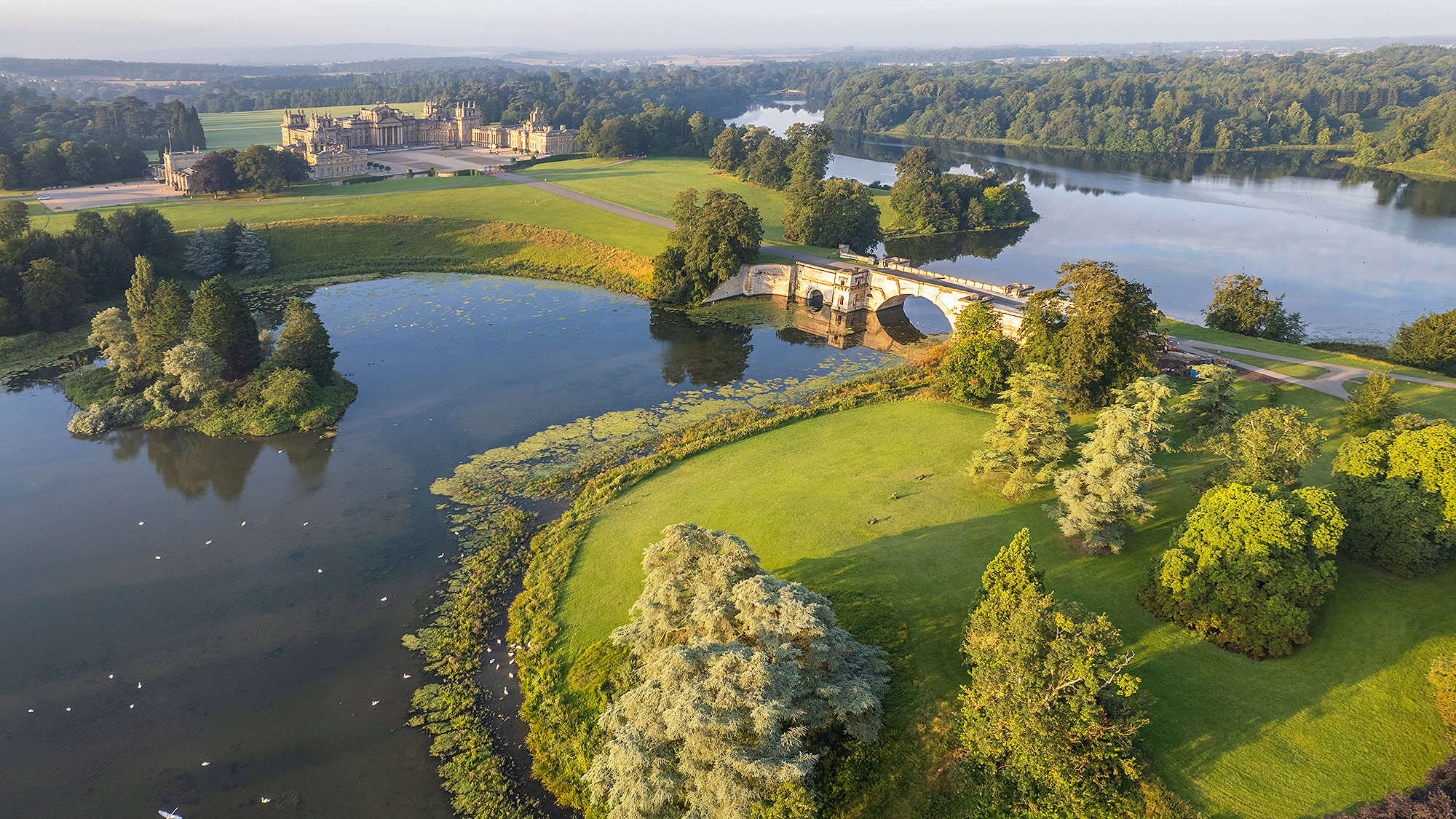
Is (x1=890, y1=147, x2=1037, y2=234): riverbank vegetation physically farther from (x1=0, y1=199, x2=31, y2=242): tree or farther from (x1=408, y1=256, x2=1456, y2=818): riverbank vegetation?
(x1=0, y1=199, x2=31, y2=242): tree

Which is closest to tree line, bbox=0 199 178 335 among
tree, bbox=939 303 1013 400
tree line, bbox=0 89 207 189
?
tree line, bbox=0 89 207 189

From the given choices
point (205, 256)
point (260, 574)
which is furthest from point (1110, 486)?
point (205, 256)

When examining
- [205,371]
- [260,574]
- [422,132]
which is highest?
[422,132]

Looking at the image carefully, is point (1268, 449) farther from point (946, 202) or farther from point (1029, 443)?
point (946, 202)

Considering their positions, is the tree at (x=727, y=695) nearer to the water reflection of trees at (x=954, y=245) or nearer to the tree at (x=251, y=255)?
the tree at (x=251, y=255)

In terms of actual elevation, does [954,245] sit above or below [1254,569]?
above

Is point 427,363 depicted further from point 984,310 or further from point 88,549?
point 984,310
